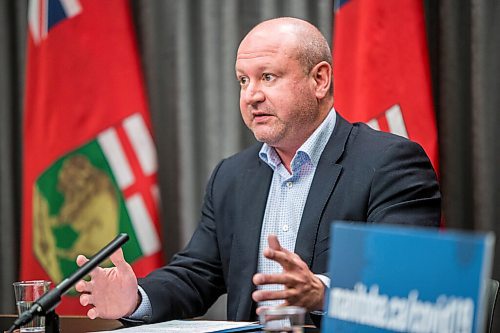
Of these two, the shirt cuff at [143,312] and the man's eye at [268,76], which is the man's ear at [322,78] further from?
the shirt cuff at [143,312]

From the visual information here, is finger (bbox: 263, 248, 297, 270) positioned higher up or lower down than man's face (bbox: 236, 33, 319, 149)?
lower down

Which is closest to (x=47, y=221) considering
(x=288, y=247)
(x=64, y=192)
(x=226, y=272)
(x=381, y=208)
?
(x=64, y=192)

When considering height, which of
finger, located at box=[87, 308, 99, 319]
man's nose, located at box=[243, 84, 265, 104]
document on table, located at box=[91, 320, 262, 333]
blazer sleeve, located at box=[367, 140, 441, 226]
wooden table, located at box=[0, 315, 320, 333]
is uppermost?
man's nose, located at box=[243, 84, 265, 104]

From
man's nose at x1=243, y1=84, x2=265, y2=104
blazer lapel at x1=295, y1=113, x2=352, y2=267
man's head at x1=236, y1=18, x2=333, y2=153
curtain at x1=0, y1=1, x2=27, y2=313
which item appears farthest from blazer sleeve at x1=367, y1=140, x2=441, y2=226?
curtain at x1=0, y1=1, x2=27, y2=313

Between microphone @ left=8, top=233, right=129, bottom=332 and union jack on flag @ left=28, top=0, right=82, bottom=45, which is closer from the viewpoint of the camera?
microphone @ left=8, top=233, right=129, bottom=332

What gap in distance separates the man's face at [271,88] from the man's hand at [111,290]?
671 millimetres

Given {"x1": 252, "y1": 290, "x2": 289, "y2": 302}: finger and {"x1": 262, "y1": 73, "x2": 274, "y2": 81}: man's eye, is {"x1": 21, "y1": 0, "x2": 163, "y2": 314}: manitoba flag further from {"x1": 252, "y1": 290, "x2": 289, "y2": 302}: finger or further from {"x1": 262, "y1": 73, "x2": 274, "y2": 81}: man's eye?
{"x1": 252, "y1": 290, "x2": 289, "y2": 302}: finger

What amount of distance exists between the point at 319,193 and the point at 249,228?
248 millimetres

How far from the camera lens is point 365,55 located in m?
3.07

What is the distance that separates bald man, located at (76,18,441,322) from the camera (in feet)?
7.82

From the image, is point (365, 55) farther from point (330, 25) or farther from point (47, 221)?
point (47, 221)

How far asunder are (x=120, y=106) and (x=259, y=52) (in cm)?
Result: 108

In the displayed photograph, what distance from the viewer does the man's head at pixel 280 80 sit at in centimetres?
254

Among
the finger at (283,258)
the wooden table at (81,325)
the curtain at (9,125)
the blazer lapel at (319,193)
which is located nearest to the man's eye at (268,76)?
the blazer lapel at (319,193)
